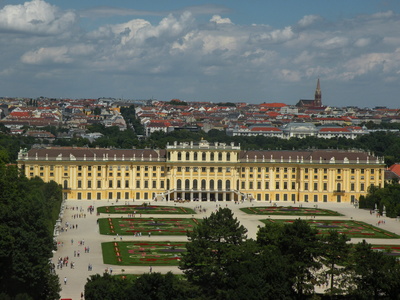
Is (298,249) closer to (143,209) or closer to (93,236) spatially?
(93,236)

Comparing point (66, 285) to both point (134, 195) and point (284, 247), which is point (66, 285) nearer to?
point (284, 247)

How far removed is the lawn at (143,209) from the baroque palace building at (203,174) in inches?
355

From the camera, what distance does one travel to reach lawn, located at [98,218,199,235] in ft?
253

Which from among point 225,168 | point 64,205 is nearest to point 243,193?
point 225,168

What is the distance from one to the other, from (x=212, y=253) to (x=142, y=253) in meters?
16.1

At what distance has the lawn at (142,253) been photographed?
61.7 meters

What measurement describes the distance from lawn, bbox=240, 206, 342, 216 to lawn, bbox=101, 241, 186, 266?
24.2 meters

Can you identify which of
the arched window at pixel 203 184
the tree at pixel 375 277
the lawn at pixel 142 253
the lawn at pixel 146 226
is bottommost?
the lawn at pixel 146 226

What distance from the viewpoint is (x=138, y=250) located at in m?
67.2

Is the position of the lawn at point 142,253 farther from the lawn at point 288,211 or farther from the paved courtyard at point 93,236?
the lawn at point 288,211

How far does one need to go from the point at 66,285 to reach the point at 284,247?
533 inches

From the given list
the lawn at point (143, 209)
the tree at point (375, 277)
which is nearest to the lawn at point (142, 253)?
the tree at point (375, 277)

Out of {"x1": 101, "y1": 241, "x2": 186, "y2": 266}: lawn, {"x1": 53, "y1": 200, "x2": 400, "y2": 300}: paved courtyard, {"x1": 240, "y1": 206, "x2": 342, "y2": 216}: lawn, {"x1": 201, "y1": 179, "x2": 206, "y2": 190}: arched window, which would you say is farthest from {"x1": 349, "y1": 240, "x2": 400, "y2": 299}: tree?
{"x1": 201, "y1": 179, "x2": 206, "y2": 190}: arched window

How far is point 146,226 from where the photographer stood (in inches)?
3194
